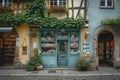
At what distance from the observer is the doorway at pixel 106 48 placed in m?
21.0

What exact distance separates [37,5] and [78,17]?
3.26m

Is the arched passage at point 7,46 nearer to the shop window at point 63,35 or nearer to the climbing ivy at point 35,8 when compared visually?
the climbing ivy at point 35,8

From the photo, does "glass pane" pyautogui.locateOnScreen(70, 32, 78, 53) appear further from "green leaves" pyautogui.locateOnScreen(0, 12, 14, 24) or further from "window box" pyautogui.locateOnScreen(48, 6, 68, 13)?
"green leaves" pyautogui.locateOnScreen(0, 12, 14, 24)

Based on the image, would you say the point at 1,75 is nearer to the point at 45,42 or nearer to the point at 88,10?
the point at 45,42

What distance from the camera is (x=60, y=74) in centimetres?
1717

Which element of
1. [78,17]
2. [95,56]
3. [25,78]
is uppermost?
[78,17]

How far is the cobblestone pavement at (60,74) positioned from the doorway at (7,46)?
14.0ft

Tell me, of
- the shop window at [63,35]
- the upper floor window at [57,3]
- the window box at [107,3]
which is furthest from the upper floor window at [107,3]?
the shop window at [63,35]

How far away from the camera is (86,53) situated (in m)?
19.5

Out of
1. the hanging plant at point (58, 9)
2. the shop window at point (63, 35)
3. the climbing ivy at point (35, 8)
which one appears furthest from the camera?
the shop window at point (63, 35)

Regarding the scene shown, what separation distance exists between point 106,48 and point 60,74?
6684mm

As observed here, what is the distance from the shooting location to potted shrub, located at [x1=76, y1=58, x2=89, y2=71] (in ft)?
60.4

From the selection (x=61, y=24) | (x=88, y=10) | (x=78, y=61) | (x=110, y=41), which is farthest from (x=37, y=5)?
(x=110, y=41)

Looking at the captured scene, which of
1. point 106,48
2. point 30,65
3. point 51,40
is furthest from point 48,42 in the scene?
point 106,48
